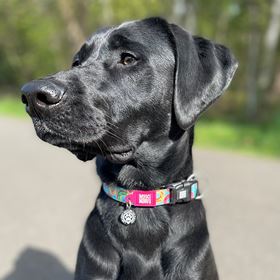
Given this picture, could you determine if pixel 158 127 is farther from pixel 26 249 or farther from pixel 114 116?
pixel 26 249

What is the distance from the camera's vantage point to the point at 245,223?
5977 mm

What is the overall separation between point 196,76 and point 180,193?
661 mm

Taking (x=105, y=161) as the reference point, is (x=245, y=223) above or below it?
below

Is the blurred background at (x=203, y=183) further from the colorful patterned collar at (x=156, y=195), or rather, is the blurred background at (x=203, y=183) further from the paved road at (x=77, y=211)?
the colorful patterned collar at (x=156, y=195)

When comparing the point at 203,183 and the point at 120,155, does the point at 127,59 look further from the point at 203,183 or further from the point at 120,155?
the point at 203,183

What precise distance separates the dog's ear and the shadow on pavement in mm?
2288

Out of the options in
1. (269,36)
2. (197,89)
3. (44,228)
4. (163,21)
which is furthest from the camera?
(269,36)

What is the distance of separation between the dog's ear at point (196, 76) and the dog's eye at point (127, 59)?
0.83ft

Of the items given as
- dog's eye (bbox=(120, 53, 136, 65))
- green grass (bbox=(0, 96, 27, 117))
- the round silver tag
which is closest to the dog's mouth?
the round silver tag

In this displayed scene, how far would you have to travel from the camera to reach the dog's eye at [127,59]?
2852 mm

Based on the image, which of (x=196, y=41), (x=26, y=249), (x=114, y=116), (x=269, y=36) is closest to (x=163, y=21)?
(x=196, y=41)

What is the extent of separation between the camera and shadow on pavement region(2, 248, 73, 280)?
448 cm

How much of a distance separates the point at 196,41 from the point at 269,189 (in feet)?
16.0

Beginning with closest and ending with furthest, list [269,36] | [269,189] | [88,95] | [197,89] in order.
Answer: [88,95], [197,89], [269,189], [269,36]
